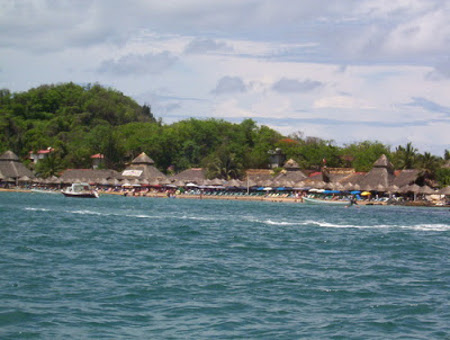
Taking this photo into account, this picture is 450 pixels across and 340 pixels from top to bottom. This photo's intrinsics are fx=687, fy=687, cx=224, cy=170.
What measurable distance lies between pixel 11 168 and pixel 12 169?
0.68 ft

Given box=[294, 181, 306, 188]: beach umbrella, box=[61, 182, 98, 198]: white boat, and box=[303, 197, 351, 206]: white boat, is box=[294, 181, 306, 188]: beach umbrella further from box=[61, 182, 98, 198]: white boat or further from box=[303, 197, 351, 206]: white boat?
box=[61, 182, 98, 198]: white boat

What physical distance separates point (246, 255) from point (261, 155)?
277 feet

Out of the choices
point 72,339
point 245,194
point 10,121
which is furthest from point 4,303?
point 10,121

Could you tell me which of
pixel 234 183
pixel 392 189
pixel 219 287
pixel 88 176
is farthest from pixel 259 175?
pixel 219 287

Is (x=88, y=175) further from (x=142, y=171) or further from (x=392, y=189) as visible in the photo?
(x=392, y=189)

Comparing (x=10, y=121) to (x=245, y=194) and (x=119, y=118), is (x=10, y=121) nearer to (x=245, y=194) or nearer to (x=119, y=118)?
(x=119, y=118)

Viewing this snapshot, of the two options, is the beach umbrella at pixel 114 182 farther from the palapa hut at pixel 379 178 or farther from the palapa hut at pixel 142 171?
the palapa hut at pixel 379 178

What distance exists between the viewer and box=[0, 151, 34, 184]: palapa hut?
99.6m

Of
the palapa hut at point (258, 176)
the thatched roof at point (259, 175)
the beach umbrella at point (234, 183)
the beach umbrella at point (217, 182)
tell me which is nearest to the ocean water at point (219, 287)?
the beach umbrella at point (234, 183)

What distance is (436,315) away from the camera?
14.2 m

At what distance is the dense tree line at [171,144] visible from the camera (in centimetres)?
9775

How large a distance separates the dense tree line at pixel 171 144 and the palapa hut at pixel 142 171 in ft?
24.7

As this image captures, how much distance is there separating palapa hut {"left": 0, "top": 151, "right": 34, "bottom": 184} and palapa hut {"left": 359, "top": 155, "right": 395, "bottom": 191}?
4976 cm

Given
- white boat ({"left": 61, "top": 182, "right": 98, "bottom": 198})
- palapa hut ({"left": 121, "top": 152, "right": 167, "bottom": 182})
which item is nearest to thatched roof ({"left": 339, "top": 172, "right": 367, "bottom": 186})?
palapa hut ({"left": 121, "top": 152, "right": 167, "bottom": 182})
